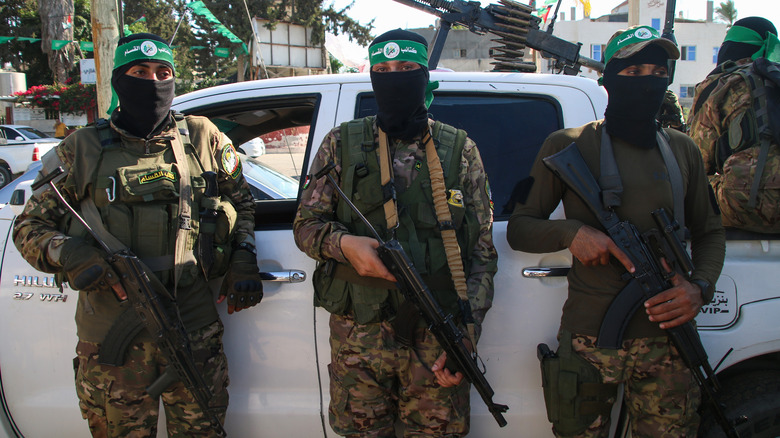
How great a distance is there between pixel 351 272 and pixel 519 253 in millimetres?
677

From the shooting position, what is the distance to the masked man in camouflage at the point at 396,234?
1948 mm

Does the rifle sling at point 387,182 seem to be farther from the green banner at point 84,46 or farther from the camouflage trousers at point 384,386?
the green banner at point 84,46

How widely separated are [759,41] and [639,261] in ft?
5.46

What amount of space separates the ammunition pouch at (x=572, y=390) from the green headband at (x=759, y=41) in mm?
1776

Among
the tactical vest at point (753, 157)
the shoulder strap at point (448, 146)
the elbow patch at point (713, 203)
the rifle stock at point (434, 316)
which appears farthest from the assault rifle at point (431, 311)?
the tactical vest at point (753, 157)

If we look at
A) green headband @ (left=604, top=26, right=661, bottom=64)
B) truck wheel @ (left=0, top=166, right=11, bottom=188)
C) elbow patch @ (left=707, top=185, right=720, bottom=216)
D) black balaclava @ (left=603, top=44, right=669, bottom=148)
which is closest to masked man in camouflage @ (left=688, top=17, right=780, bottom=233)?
elbow patch @ (left=707, top=185, right=720, bottom=216)

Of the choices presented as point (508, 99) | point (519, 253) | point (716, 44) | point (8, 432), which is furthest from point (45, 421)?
point (716, 44)

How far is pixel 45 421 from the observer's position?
2.35m

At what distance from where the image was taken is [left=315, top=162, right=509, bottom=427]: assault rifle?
174cm

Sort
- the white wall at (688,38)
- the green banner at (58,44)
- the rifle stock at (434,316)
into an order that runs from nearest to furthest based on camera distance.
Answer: the rifle stock at (434,316)
the green banner at (58,44)
the white wall at (688,38)

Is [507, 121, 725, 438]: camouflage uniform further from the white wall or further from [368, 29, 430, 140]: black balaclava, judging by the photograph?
the white wall

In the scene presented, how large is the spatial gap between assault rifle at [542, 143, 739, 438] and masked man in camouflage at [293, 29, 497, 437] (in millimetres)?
319

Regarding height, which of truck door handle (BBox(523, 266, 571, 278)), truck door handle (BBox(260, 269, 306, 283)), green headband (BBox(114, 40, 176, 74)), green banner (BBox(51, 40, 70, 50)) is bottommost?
truck door handle (BBox(260, 269, 306, 283))

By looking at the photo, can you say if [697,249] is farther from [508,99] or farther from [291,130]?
[291,130]
